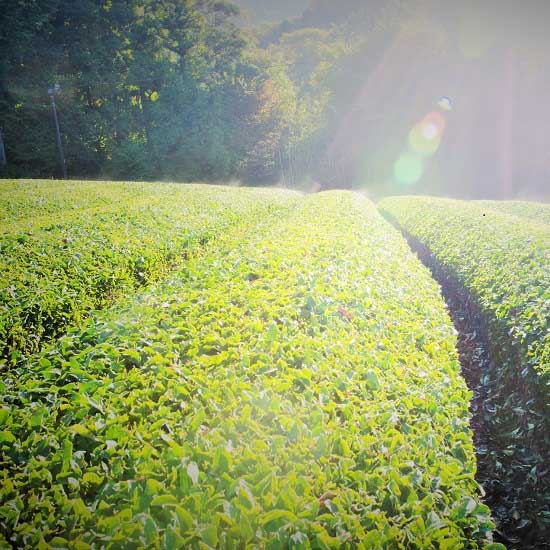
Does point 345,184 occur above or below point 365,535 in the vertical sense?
below

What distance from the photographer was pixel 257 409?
255 centimetres

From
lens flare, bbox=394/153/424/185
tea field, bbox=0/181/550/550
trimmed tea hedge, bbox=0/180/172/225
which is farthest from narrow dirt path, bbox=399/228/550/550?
lens flare, bbox=394/153/424/185

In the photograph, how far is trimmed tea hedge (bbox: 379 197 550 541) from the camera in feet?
12.6

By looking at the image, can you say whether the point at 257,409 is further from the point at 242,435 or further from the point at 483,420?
the point at 483,420

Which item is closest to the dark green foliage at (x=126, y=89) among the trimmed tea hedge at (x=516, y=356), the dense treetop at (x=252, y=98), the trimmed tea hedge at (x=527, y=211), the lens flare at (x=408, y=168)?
the dense treetop at (x=252, y=98)

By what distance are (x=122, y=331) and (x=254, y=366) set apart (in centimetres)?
142

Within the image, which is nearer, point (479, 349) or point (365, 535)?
point (365, 535)

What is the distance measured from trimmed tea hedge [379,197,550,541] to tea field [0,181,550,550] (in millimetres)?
40

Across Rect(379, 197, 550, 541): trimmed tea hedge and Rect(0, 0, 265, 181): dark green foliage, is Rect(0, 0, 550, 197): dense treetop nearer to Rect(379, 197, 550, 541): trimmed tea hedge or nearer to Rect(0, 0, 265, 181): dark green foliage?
Rect(0, 0, 265, 181): dark green foliage

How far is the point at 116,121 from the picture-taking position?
39.7 meters

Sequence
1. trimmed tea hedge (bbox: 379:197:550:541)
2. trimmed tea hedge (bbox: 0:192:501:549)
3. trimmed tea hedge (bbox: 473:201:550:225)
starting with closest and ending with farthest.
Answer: trimmed tea hedge (bbox: 0:192:501:549) < trimmed tea hedge (bbox: 379:197:550:541) < trimmed tea hedge (bbox: 473:201:550:225)

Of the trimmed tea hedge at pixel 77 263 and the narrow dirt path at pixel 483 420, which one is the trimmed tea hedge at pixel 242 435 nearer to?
the narrow dirt path at pixel 483 420

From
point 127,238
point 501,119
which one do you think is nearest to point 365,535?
point 127,238

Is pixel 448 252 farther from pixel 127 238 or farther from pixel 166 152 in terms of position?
pixel 166 152
